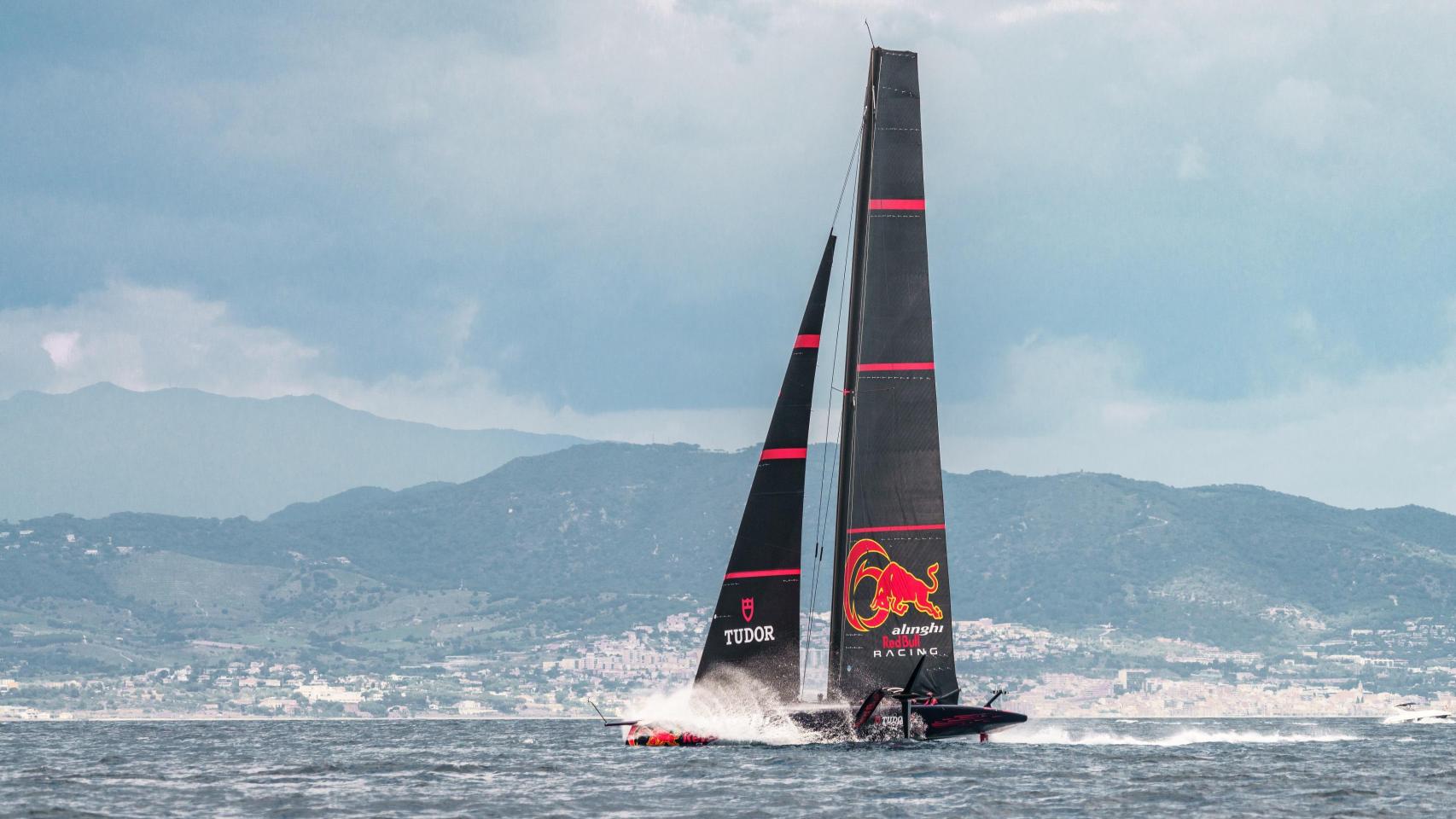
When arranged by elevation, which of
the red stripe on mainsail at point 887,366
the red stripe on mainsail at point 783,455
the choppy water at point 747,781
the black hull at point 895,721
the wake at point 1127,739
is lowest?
the choppy water at point 747,781

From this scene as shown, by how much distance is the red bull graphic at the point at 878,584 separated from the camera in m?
56.8

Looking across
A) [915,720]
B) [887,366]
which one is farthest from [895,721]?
[887,366]

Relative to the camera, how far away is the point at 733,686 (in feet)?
185

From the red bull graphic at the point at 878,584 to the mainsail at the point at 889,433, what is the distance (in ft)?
0.08

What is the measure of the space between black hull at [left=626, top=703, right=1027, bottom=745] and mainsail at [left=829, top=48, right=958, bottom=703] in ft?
3.45

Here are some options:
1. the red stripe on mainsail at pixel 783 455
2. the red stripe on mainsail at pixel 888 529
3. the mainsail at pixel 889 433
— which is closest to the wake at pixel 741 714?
the mainsail at pixel 889 433

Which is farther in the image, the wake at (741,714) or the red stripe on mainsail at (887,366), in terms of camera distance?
the wake at (741,714)

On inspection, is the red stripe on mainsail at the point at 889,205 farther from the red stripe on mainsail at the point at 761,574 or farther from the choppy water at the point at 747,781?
the choppy water at the point at 747,781

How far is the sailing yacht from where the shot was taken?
184 feet

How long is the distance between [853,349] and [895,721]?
33.7 ft

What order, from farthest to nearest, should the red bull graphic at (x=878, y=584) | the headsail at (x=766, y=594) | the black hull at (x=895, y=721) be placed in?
the red bull graphic at (x=878, y=584)
the headsail at (x=766, y=594)
the black hull at (x=895, y=721)

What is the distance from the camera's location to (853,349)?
56531 mm

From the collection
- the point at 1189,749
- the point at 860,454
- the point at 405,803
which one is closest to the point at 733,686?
the point at 860,454

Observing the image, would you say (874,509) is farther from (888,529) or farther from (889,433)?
(889,433)
